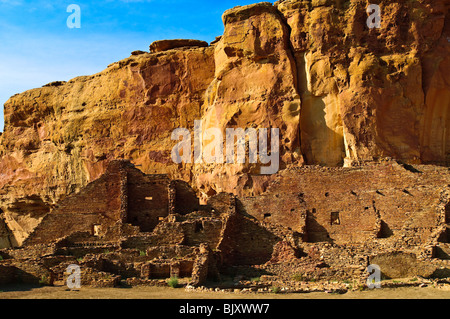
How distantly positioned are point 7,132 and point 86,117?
8.14 meters

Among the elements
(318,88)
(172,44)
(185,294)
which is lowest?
(185,294)

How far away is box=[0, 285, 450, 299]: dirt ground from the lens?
21.3 metres

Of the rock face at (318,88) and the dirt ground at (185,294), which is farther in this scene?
the rock face at (318,88)

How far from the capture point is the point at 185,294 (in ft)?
73.5

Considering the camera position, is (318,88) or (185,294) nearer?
(185,294)

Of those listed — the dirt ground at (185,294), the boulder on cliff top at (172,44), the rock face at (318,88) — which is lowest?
the dirt ground at (185,294)

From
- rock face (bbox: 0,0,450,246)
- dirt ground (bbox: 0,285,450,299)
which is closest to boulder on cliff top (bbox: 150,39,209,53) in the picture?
rock face (bbox: 0,0,450,246)

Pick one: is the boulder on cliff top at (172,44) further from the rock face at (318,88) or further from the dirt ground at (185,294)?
the dirt ground at (185,294)

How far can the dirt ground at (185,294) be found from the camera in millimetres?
21328

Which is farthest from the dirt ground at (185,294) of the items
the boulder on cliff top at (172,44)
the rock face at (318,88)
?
the boulder on cliff top at (172,44)

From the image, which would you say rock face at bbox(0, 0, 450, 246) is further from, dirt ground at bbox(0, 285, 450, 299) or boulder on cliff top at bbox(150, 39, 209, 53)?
dirt ground at bbox(0, 285, 450, 299)

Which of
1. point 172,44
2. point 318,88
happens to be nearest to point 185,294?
point 318,88

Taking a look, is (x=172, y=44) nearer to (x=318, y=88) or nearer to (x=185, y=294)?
(x=318, y=88)

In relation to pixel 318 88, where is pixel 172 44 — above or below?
above
